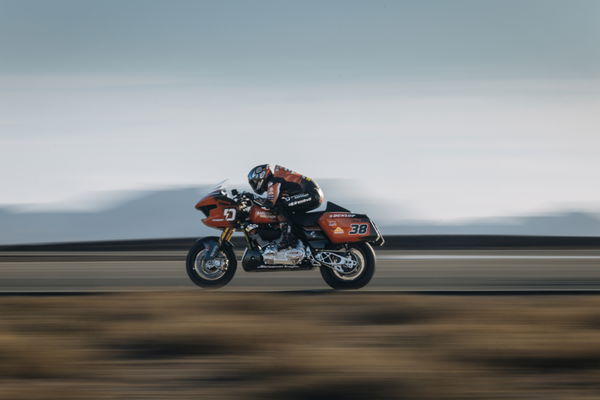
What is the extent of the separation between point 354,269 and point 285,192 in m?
1.60

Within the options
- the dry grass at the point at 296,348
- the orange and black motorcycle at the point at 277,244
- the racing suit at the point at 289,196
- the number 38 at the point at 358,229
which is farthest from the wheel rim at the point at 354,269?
the dry grass at the point at 296,348

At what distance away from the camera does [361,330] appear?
8.34 meters

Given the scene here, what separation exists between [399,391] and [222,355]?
6.48 ft

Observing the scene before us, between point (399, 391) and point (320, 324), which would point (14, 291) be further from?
point (399, 391)

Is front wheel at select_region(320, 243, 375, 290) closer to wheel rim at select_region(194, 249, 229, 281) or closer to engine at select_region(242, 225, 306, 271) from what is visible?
engine at select_region(242, 225, 306, 271)

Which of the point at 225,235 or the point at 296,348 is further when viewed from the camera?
the point at 225,235

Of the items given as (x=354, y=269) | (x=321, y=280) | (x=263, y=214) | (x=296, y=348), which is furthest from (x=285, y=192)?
(x=296, y=348)

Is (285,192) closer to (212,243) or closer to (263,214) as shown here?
(263,214)

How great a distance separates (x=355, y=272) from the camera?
1284cm

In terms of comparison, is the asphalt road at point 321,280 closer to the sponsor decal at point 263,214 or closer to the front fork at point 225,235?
the front fork at point 225,235

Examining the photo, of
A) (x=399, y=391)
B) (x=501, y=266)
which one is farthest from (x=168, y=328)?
(x=501, y=266)

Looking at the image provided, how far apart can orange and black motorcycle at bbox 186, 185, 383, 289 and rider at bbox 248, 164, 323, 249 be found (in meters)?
0.12

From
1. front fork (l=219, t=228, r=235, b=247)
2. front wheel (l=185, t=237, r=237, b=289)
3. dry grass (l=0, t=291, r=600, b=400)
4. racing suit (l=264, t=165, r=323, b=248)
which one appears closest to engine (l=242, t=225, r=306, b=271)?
racing suit (l=264, t=165, r=323, b=248)

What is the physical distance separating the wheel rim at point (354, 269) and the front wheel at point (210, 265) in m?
1.68
